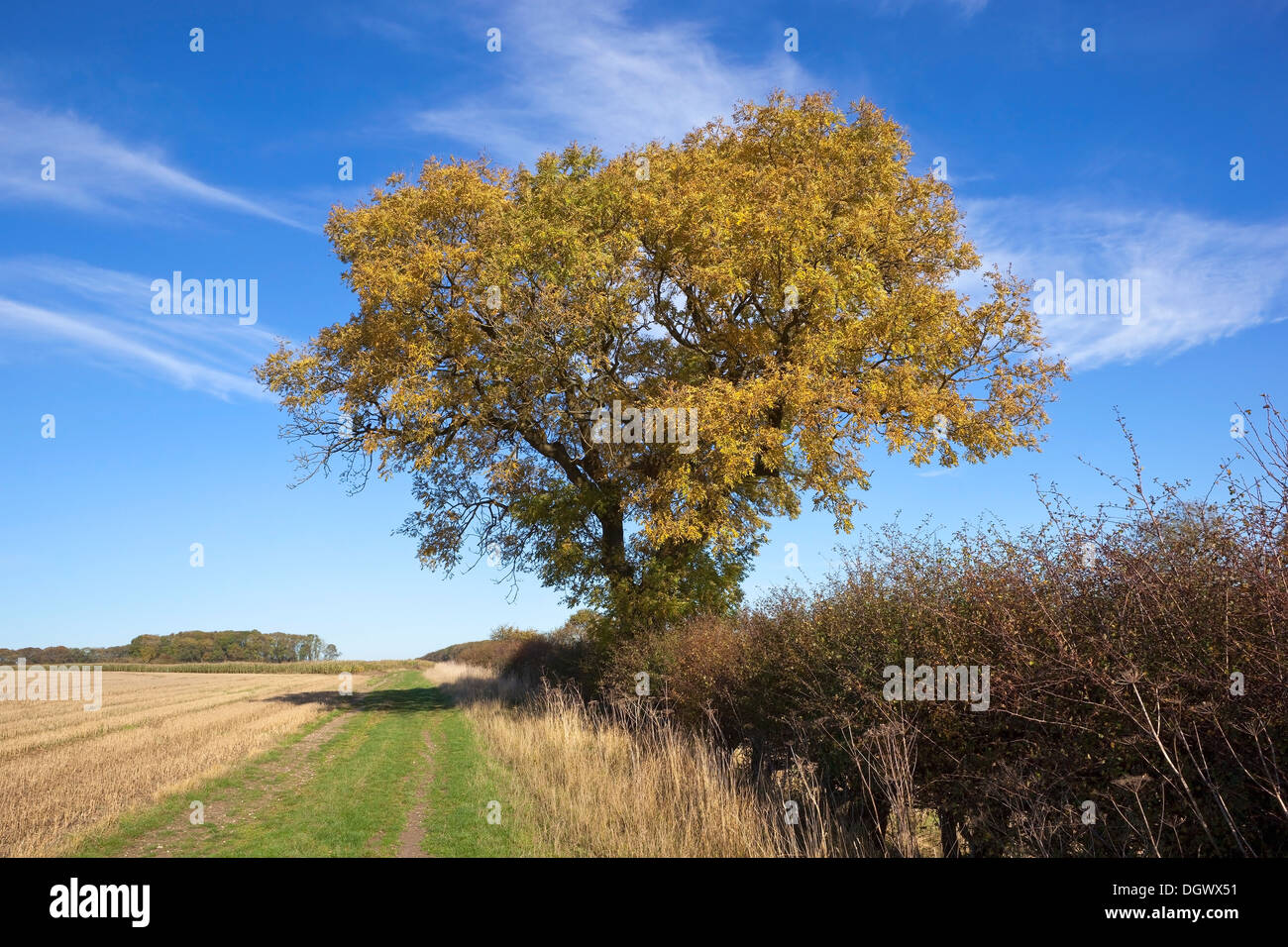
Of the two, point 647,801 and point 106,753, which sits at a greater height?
point 647,801

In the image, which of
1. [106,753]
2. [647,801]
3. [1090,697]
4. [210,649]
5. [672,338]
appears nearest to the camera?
[1090,697]

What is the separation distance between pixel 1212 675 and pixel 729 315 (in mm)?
17687

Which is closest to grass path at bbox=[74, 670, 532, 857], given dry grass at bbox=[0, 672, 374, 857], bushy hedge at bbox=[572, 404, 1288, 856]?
dry grass at bbox=[0, 672, 374, 857]

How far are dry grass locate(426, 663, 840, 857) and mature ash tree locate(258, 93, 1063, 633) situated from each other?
239 inches

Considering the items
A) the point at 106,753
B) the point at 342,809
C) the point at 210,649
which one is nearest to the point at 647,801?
the point at 342,809

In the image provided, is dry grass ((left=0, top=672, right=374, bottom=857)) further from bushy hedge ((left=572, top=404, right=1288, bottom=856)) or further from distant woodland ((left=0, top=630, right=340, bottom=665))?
distant woodland ((left=0, top=630, right=340, bottom=665))

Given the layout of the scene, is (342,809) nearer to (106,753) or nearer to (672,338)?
(106,753)

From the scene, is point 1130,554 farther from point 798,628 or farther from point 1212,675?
point 798,628

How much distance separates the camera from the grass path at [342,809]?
31.2ft

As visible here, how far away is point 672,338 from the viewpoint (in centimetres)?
2319

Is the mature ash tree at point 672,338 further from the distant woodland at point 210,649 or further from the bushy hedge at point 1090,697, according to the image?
the distant woodland at point 210,649

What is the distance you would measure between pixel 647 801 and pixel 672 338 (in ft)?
52.0

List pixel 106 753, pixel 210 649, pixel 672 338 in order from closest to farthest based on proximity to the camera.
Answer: pixel 106 753 < pixel 672 338 < pixel 210 649
